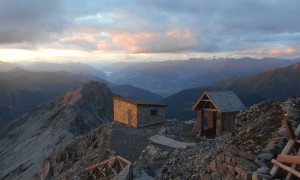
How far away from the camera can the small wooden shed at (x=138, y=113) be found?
164 ft

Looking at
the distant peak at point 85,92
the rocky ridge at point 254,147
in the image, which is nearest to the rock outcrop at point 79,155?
the rocky ridge at point 254,147

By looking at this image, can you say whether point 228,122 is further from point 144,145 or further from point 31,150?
point 31,150

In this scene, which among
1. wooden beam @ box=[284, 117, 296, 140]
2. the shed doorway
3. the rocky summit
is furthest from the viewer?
the rocky summit

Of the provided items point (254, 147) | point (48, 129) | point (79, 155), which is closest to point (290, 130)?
point (254, 147)

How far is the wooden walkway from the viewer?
12.2 meters

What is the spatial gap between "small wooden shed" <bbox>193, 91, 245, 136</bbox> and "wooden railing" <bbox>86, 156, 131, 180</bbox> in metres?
13.9

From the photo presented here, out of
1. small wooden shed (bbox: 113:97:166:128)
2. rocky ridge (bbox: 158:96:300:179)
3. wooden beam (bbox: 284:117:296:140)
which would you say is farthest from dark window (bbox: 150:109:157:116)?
wooden beam (bbox: 284:117:296:140)

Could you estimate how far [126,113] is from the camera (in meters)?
52.2

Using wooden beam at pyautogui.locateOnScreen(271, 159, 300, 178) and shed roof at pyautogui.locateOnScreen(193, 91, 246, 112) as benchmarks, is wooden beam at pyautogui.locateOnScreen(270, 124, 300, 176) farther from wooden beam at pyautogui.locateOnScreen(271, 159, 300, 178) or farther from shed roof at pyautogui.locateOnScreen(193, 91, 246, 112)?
shed roof at pyautogui.locateOnScreen(193, 91, 246, 112)

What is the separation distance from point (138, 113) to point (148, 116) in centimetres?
Answer: 207

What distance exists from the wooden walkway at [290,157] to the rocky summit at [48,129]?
54.7 m

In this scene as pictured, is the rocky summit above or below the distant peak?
below

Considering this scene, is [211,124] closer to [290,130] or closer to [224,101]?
[224,101]

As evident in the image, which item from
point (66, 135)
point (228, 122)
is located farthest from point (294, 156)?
point (66, 135)
